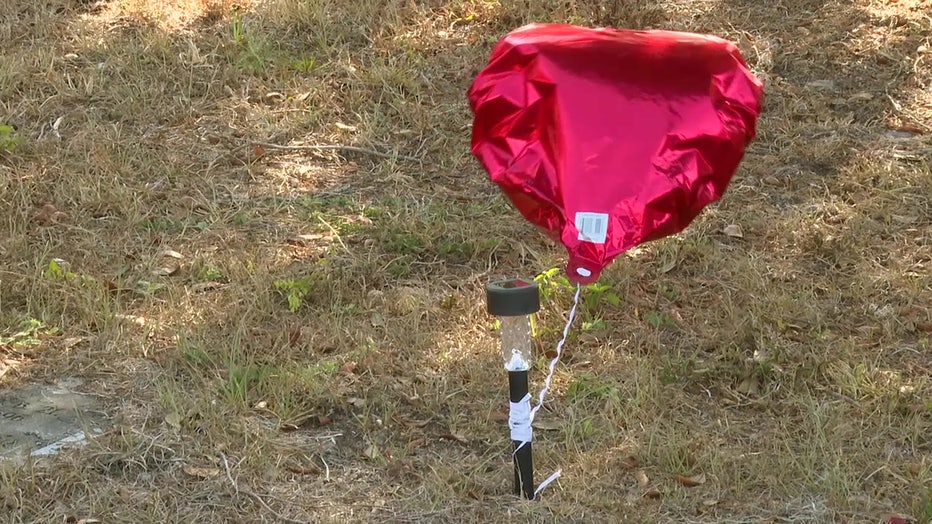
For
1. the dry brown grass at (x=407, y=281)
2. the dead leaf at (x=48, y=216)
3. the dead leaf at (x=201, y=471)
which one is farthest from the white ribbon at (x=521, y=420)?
the dead leaf at (x=48, y=216)

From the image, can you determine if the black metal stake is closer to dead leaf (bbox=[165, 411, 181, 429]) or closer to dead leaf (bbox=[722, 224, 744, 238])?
dead leaf (bbox=[165, 411, 181, 429])

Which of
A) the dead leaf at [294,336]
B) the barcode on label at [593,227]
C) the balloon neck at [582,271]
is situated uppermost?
the barcode on label at [593,227]

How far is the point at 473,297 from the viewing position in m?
3.89

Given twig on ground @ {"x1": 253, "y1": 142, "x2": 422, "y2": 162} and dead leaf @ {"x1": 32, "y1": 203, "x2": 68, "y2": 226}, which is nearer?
dead leaf @ {"x1": 32, "y1": 203, "x2": 68, "y2": 226}

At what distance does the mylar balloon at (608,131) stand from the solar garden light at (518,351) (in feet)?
1.34

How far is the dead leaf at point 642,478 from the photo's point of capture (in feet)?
9.71

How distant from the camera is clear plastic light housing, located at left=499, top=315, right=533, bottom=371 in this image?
267 cm

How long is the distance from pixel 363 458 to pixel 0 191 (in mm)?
2221

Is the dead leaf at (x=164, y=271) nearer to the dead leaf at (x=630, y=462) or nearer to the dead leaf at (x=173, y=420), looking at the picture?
the dead leaf at (x=173, y=420)

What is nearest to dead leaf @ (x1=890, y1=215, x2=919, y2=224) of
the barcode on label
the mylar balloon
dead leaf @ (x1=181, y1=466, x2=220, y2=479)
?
the mylar balloon

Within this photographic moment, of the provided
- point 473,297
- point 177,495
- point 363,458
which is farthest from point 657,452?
point 177,495

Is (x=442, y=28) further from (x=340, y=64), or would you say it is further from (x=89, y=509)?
(x=89, y=509)

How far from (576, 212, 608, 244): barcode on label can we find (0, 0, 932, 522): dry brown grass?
0.57 meters

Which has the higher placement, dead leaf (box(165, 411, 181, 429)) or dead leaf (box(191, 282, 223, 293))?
dead leaf (box(165, 411, 181, 429))
